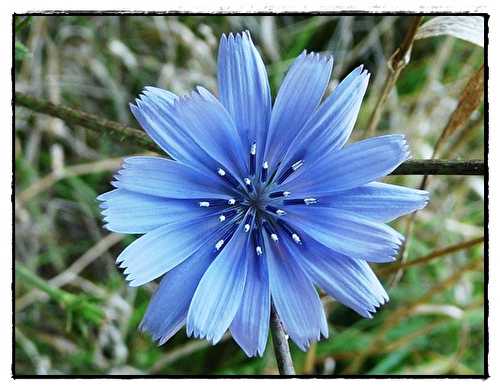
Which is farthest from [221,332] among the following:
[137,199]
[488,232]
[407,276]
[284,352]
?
[407,276]

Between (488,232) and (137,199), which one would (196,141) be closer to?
(137,199)

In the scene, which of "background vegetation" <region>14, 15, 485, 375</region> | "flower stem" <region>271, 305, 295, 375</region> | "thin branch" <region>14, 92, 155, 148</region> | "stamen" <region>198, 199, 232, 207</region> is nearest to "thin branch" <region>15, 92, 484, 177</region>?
"thin branch" <region>14, 92, 155, 148</region>

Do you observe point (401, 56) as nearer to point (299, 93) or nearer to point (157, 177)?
point (299, 93)

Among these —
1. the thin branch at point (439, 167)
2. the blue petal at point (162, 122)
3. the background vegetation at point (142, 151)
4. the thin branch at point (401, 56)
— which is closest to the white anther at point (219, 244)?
the blue petal at point (162, 122)

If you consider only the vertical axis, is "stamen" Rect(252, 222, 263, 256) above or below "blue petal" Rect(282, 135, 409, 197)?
below

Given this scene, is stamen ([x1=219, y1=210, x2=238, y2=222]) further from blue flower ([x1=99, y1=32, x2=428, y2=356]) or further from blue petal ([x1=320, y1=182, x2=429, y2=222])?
blue petal ([x1=320, y1=182, x2=429, y2=222])

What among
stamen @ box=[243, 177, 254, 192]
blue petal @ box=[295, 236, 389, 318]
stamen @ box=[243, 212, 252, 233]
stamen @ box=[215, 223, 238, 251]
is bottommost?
blue petal @ box=[295, 236, 389, 318]

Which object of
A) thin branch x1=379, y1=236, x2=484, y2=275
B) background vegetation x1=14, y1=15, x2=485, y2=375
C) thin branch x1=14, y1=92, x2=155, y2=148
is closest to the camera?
thin branch x1=14, y1=92, x2=155, y2=148
